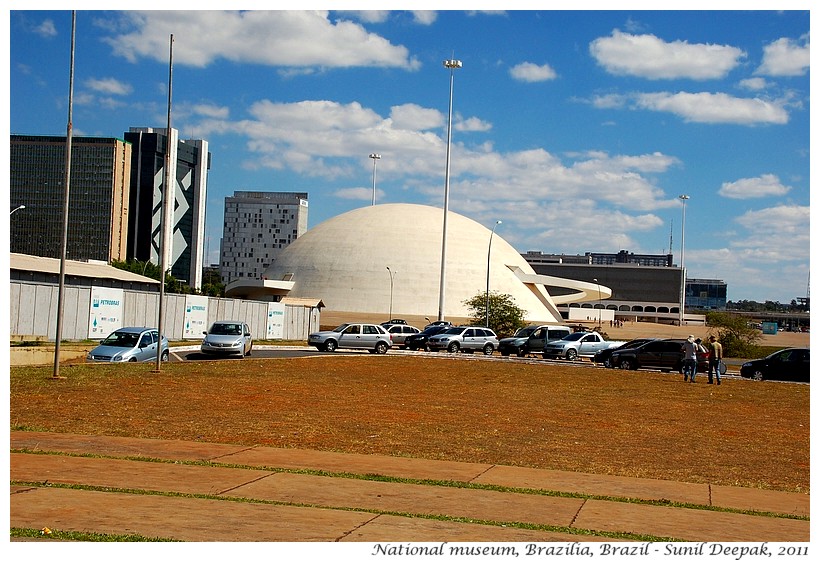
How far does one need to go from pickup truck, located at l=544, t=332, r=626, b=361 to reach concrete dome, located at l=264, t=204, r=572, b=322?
5977 cm

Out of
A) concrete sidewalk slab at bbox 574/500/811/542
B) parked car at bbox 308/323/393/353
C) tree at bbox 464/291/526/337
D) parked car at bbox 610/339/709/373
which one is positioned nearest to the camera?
concrete sidewalk slab at bbox 574/500/811/542

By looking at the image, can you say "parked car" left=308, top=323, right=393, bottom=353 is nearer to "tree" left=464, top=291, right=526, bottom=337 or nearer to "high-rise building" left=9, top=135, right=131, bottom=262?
"tree" left=464, top=291, right=526, bottom=337

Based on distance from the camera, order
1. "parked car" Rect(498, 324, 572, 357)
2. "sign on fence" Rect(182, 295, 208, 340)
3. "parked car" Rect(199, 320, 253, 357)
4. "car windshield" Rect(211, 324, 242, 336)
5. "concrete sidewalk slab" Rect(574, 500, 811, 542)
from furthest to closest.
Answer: "sign on fence" Rect(182, 295, 208, 340), "parked car" Rect(498, 324, 572, 357), "car windshield" Rect(211, 324, 242, 336), "parked car" Rect(199, 320, 253, 357), "concrete sidewalk slab" Rect(574, 500, 811, 542)

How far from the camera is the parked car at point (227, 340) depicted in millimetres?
37094

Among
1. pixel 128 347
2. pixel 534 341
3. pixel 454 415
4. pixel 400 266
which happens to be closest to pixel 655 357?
pixel 534 341

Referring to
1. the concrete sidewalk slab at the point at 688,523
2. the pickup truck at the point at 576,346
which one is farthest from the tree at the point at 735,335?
the concrete sidewalk slab at the point at 688,523

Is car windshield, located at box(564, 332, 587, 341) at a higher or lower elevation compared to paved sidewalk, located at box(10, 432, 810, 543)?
higher

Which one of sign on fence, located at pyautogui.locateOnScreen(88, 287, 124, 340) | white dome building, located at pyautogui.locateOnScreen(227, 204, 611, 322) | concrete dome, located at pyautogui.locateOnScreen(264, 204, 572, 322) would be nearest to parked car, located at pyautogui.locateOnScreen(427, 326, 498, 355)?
sign on fence, located at pyautogui.locateOnScreen(88, 287, 124, 340)

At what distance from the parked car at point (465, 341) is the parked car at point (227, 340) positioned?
49.9 ft

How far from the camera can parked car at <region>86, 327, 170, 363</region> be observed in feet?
100

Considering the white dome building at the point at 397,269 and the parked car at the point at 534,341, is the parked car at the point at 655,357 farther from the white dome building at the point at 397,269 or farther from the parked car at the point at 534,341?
the white dome building at the point at 397,269

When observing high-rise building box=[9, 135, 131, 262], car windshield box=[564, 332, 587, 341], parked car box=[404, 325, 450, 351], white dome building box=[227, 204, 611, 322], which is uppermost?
high-rise building box=[9, 135, 131, 262]

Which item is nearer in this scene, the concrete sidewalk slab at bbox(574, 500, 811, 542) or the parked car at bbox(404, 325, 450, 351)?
the concrete sidewalk slab at bbox(574, 500, 811, 542)

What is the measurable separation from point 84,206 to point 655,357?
492ft
